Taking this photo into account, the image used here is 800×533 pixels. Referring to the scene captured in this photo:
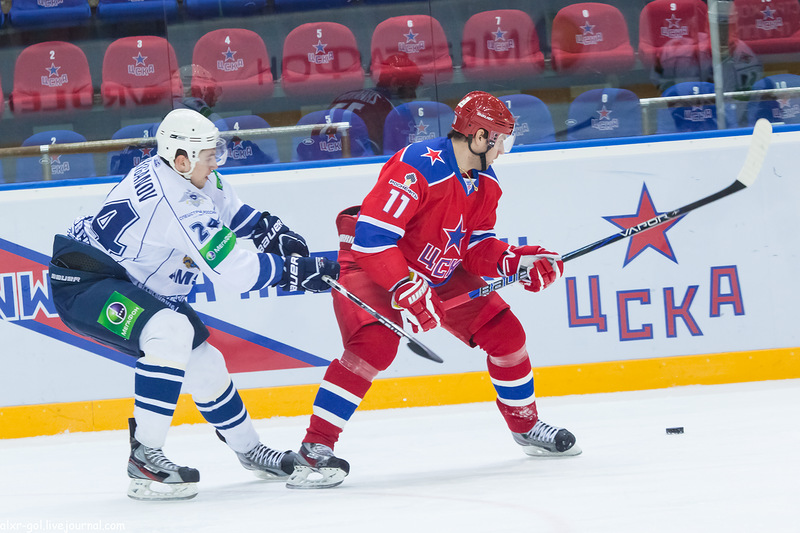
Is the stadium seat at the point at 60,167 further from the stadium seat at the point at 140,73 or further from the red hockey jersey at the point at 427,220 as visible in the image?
the red hockey jersey at the point at 427,220

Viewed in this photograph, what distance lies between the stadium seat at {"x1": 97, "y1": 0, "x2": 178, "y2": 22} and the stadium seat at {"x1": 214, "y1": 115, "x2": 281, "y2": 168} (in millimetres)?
580

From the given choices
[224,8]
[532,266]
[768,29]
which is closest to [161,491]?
[532,266]

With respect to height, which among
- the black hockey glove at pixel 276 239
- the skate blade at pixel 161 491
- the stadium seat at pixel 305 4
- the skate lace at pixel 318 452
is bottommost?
the skate blade at pixel 161 491

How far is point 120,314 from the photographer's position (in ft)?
8.21

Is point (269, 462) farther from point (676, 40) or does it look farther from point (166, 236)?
point (676, 40)

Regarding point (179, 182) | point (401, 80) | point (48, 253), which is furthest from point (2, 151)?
point (179, 182)

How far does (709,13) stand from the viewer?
428 centimetres

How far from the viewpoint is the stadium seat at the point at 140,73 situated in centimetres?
427

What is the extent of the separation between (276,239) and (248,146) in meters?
1.46

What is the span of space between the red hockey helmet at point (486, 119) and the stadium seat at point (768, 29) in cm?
206

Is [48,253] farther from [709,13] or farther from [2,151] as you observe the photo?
[709,13]

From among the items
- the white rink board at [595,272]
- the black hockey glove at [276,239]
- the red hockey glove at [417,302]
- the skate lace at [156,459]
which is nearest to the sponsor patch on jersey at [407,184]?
the red hockey glove at [417,302]

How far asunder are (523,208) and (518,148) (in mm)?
279

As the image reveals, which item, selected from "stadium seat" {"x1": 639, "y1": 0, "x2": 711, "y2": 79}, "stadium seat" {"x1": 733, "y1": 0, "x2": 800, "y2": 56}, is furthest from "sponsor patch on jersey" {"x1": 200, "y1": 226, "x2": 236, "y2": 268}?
"stadium seat" {"x1": 733, "y1": 0, "x2": 800, "y2": 56}
